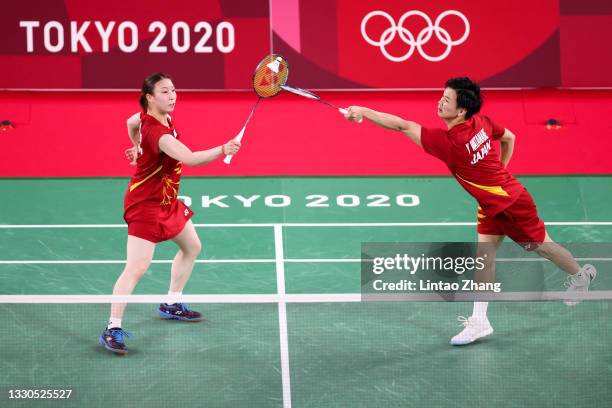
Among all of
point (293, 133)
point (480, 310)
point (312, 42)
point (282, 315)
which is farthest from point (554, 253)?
point (312, 42)

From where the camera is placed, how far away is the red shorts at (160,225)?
245 inches

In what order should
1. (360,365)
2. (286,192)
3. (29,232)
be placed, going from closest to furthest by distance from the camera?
(360,365) < (29,232) < (286,192)

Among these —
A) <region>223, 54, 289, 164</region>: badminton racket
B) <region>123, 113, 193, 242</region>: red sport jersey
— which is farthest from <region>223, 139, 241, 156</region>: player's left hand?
<region>223, 54, 289, 164</region>: badminton racket

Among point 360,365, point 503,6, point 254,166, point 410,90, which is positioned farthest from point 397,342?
point 503,6

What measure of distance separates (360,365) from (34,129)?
17.9ft

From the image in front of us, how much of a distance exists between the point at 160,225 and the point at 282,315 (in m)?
1.19

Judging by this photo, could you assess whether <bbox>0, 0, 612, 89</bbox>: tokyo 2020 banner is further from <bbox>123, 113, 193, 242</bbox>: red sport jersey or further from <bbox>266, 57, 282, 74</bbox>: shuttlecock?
<bbox>123, 113, 193, 242</bbox>: red sport jersey

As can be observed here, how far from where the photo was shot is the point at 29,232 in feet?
27.7

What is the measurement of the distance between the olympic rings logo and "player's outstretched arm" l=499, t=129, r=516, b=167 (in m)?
3.78

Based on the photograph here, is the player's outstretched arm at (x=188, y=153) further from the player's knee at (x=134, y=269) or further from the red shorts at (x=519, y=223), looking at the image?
the red shorts at (x=519, y=223)

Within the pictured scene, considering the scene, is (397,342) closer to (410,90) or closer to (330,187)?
(330,187)

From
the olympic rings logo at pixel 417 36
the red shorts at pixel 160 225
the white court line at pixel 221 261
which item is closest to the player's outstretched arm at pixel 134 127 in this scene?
the red shorts at pixel 160 225

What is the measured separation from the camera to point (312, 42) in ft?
33.8

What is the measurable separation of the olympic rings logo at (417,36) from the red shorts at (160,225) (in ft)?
15.1
